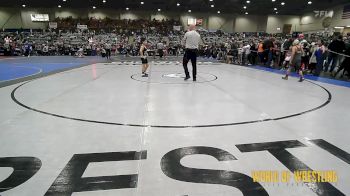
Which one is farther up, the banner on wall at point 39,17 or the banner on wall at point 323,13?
the banner on wall at point 323,13

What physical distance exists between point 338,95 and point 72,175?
237 inches

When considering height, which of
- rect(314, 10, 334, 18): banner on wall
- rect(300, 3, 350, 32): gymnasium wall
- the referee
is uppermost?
rect(314, 10, 334, 18): banner on wall

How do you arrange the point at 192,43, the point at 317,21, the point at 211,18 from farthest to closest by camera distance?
the point at 211,18
the point at 317,21
the point at 192,43

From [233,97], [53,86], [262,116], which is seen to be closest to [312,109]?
[262,116]

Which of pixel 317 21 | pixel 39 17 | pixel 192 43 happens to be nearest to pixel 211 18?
pixel 317 21

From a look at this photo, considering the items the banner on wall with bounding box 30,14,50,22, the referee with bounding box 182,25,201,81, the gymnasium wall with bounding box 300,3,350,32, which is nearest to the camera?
the referee with bounding box 182,25,201,81

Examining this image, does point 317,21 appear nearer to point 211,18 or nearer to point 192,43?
point 211,18

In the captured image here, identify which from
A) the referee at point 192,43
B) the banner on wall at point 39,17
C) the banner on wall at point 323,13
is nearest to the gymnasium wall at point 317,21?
the banner on wall at point 323,13

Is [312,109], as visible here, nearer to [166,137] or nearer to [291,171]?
[291,171]

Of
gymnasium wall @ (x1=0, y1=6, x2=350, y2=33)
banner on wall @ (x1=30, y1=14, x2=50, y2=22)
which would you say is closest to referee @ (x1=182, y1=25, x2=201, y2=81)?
gymnasium wall @ (x1=0, y1=6, x2=350, y2=33)

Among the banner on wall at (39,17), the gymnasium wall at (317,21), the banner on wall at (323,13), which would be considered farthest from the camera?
the banner on wall at (39,17)

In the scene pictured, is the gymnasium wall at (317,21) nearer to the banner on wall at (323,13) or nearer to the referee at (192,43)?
the banner on wall at (323,13)

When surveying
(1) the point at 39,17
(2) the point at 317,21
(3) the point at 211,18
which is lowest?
(2) the point at 317,21

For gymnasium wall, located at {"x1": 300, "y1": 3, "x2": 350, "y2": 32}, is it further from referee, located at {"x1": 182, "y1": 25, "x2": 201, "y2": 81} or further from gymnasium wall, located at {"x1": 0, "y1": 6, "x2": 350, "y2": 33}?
referee, located at {"x1": 182, "y1": 25, "x2": 201, "y2": 81}
